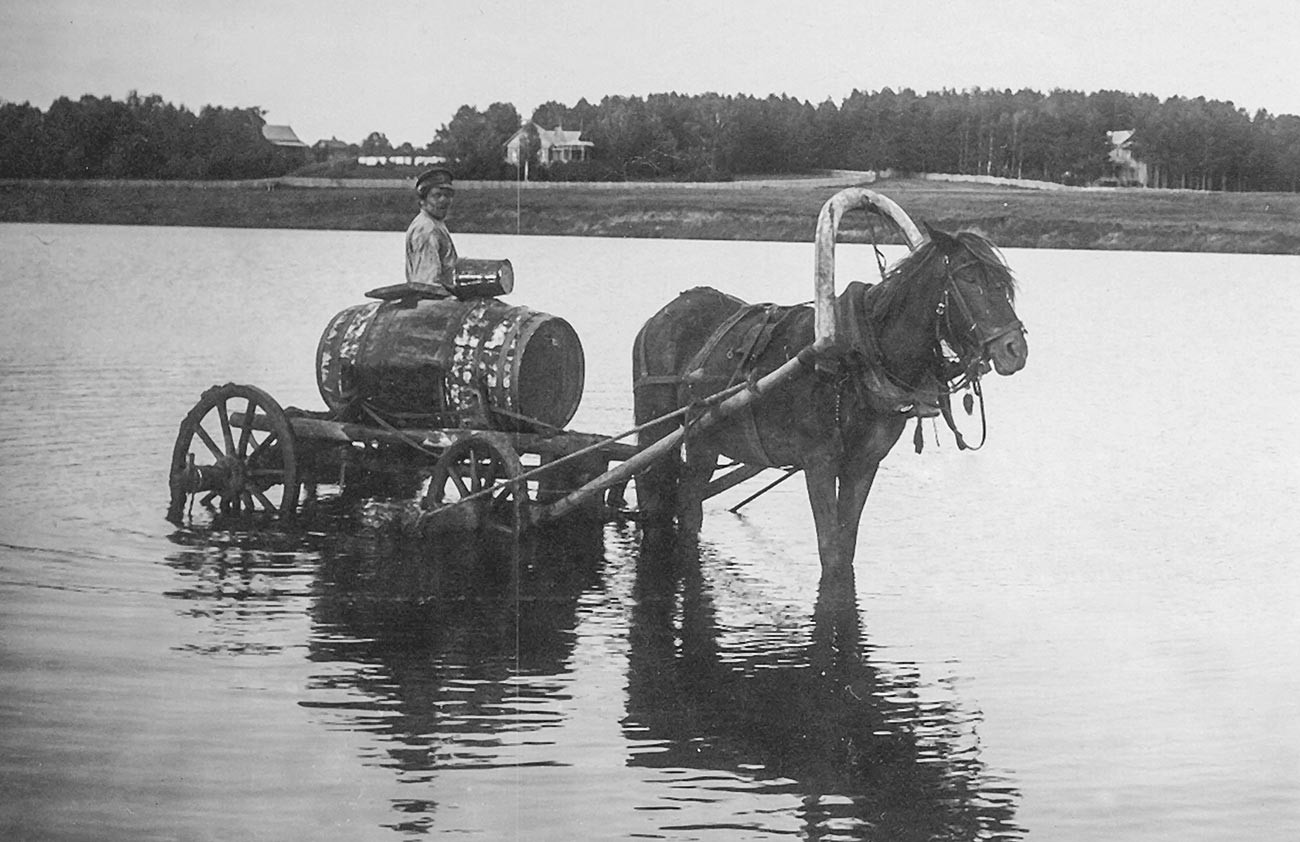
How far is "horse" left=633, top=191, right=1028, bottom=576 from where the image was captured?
8.12 m

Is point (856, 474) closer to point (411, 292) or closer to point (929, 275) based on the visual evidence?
point (929, 275)

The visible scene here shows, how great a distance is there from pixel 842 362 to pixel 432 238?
3.30 meters

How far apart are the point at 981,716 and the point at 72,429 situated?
10.1 meters

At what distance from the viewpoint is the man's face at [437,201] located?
401 inches

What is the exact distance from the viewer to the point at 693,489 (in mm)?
10766

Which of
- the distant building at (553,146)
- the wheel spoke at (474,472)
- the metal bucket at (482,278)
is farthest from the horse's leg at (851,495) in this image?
the distant building at (553,146)

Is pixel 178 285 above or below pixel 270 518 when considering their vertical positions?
above

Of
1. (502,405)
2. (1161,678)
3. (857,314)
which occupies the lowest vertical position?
(1161,678)

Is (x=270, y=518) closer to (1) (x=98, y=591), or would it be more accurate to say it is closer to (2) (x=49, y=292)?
(1) (x=98, y=591)

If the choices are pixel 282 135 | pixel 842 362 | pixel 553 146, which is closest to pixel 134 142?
pixel 282 135

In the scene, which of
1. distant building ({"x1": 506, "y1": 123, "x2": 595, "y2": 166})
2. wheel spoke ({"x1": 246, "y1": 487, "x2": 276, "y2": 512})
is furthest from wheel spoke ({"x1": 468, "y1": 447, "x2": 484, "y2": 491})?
distant building ({"x1": 506, "y1": 123, "x2": 595, "y2": 166})

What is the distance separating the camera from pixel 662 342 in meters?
10.2

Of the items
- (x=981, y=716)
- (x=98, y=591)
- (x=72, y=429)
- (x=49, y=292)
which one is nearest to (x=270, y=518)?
(x=98, y=591)

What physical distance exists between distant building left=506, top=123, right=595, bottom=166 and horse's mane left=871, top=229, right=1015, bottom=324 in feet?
10.2
